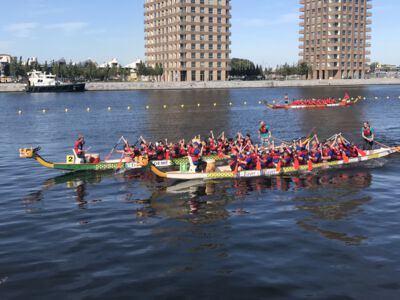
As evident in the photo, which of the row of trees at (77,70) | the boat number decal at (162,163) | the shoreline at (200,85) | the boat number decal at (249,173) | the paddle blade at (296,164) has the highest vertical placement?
the row of trees at (77,70)

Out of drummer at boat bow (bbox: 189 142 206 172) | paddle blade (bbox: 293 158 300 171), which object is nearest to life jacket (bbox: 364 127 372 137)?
paddle blade (bbox: 293 158 300 171)

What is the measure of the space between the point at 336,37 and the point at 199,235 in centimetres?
18318

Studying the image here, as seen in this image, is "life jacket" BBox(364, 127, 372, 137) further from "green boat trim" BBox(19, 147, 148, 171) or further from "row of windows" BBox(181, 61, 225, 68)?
"row of windows" BBox(181, 61, 225, 68)

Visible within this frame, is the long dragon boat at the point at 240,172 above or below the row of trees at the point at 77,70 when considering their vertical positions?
below

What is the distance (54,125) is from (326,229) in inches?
2063

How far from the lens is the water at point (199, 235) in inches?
581

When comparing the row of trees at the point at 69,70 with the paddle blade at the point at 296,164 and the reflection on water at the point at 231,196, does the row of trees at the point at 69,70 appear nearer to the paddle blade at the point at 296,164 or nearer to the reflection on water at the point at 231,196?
the reflection on water at the point at 231,196

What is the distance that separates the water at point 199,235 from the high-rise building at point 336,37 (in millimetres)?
163632

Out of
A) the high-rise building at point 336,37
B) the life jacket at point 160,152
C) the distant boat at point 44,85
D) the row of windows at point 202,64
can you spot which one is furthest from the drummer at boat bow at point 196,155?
the high-rise building at point 336,37

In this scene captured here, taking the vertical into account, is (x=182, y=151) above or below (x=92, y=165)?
above

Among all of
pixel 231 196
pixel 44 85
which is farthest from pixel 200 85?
pixel 231 196

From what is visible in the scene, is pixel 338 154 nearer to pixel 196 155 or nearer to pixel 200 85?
pixel 196 155

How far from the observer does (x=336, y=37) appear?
7279 inches

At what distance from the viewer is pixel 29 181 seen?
2992cm
